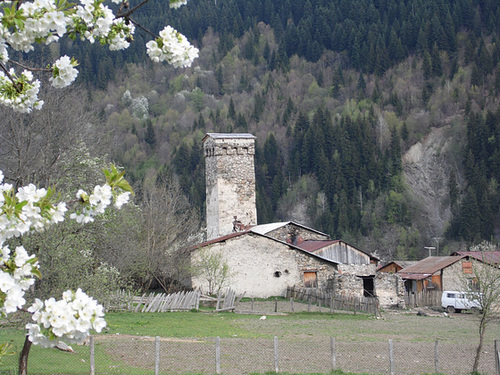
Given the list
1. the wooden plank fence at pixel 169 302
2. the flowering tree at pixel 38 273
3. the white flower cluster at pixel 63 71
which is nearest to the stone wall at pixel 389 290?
the wooden plank fence at pixel 169 302

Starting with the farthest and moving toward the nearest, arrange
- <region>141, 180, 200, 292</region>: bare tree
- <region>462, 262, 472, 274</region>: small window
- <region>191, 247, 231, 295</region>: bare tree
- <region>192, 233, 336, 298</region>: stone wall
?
<region>462, 262, 472, 274</region>: small window
<region>192, 233, 336, 298</region>: stone wall
<region>141, 180, 200, 292</region>: bare tree
<region>191, 247, 231, 295</region>: bare tree

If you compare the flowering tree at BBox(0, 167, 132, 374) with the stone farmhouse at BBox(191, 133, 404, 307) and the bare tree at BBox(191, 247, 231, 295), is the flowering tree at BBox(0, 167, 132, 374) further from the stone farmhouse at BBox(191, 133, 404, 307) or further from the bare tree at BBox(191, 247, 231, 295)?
the stone farmhouse at BBox(191, 133, 404, 307)

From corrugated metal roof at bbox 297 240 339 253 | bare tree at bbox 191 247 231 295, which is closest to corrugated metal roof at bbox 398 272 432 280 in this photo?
corrugated metal roof at bbox 297 240 339 253

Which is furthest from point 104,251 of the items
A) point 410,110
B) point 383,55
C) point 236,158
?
point 383,55

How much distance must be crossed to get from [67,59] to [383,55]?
469 ft

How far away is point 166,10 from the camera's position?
186 meters

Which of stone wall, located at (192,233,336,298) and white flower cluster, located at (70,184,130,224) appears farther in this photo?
stone wall, located at (192,233,336,298)

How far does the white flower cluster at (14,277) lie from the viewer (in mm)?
5883

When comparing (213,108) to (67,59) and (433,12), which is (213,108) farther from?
(67,59)

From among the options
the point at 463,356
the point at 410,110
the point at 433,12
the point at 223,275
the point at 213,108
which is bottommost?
the point at 463,356

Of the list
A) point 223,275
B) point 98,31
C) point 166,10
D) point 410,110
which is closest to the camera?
point 98,31

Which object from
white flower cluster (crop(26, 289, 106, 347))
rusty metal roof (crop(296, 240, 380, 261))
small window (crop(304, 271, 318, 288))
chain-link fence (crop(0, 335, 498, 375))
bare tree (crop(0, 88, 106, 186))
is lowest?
chain-link fence (crop(0, 335, 498, 375))

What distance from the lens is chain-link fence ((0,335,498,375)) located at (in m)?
17.4

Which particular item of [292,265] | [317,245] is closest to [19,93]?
[292,265]
